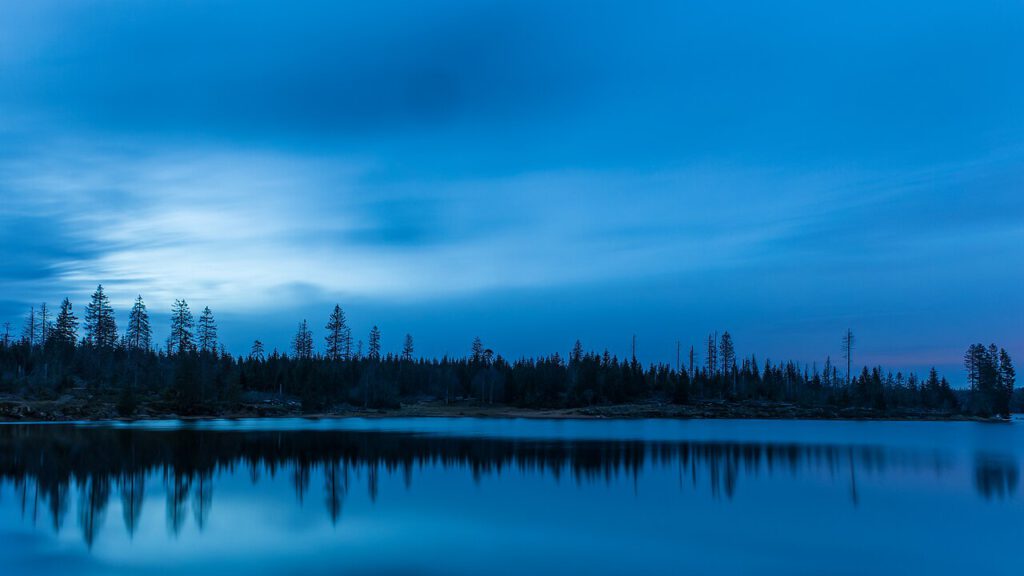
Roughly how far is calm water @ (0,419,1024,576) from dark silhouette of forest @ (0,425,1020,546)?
176mm

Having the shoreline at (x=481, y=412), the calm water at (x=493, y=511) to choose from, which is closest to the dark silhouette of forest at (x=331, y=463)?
the calm water at (x=493, y=511)

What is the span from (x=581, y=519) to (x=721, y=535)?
4806 millimetres

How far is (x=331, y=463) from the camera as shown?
40.1 metres

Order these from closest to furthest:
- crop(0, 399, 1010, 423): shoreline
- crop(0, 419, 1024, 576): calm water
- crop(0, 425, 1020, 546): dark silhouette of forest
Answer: crop(0, 419, 1024, 576): calm water → crop(0, 425, 1020, 546): dark silhouette of forest → crop(0, 399, 1010, 423): shoreline

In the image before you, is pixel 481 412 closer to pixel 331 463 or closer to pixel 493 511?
pixel 331 463

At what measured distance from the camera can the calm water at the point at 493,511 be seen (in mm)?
18797

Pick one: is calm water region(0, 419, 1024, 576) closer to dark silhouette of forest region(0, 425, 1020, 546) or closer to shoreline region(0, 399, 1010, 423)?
dark silhouette of forest region(0, 425, 1020, 546)

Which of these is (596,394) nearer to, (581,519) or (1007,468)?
(1007,468)

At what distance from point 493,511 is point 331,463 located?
55.0 ft

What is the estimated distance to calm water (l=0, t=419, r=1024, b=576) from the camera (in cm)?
1880

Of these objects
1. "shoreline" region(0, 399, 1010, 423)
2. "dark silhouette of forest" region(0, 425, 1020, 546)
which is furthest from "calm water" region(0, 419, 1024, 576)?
"shoreline" region(0, 399, 1010, 423)

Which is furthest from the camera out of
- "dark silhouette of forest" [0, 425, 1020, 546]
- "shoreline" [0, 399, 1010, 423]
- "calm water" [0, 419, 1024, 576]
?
"shoreline" [0, 399, 1010, 423]

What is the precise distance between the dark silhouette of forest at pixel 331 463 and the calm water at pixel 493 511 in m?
0.18

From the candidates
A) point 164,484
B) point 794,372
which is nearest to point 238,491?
point 164,484
